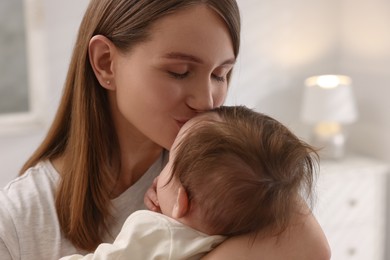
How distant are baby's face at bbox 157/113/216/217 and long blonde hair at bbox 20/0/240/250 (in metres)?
0.17

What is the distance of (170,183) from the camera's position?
1.05 meters

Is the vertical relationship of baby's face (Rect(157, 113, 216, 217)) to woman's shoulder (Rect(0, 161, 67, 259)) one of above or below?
above

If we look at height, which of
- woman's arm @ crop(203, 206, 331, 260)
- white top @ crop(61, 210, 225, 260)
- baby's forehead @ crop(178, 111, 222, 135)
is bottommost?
woman's arm @ crop(203, 206, 331, 260)

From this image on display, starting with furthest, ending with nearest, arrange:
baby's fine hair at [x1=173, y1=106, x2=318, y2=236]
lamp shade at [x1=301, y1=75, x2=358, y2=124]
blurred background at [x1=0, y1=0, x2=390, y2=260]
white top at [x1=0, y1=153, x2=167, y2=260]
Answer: lamp shade at [x1=301, y1=75, x2=358, y2=124], blurred background at [x1=0, y1=0, x2=390, y2=260], white top at [x1=0, y1=153, x2=167, y2=260], baby's fine hair at [x1=173, y1=106, x2=318, y2=236]

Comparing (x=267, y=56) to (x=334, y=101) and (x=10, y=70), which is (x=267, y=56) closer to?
(x=334, y=101)

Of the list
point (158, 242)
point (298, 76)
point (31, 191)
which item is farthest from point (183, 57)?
point (298, 76)

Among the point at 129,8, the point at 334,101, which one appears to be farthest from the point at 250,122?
the point at 334,101

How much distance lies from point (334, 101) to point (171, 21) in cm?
249

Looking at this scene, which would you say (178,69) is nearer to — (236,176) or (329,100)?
(236,176)

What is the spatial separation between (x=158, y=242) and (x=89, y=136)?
1.18ft

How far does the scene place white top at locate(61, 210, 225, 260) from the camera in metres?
0.98

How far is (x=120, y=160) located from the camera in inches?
53.1

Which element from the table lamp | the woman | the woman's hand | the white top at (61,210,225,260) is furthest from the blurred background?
the white top at (61,210,225,260)

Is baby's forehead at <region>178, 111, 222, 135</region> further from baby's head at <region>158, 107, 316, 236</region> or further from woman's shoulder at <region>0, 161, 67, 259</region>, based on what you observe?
woman's shoulder at <region>0, 161, 67, 259</region>
